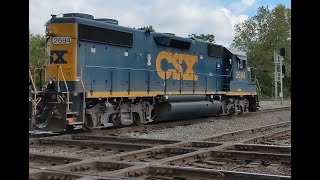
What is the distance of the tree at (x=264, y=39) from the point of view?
55.1 m

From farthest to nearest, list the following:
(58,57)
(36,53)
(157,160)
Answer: (36,53) → (58,57) → (157,160)

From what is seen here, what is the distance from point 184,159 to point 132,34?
8877 millimetres

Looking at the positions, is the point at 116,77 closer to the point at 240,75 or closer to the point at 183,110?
the point at 183,110

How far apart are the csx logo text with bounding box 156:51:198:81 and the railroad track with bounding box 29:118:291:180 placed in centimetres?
589

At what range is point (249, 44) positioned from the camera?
65.2 meters

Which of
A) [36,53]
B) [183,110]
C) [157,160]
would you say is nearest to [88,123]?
[183,110]

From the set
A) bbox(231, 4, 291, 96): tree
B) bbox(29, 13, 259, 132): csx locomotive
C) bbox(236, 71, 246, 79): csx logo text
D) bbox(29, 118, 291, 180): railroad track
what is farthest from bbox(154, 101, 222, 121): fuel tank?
bbox(231, 4, 291, 96): tree

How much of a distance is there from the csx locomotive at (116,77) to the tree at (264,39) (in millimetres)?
37016

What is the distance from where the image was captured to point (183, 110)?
16734 mm

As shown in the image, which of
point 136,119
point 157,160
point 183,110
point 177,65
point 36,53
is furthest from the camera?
point 36,53

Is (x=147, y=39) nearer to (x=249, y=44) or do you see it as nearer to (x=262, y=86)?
(x=262, y=86)

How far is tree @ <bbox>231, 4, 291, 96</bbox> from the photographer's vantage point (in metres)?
55.1

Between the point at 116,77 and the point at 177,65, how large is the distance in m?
4.00

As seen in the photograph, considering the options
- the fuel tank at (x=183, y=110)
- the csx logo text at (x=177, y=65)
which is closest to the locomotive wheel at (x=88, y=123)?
the fuel tank at (x=183, y=110)
